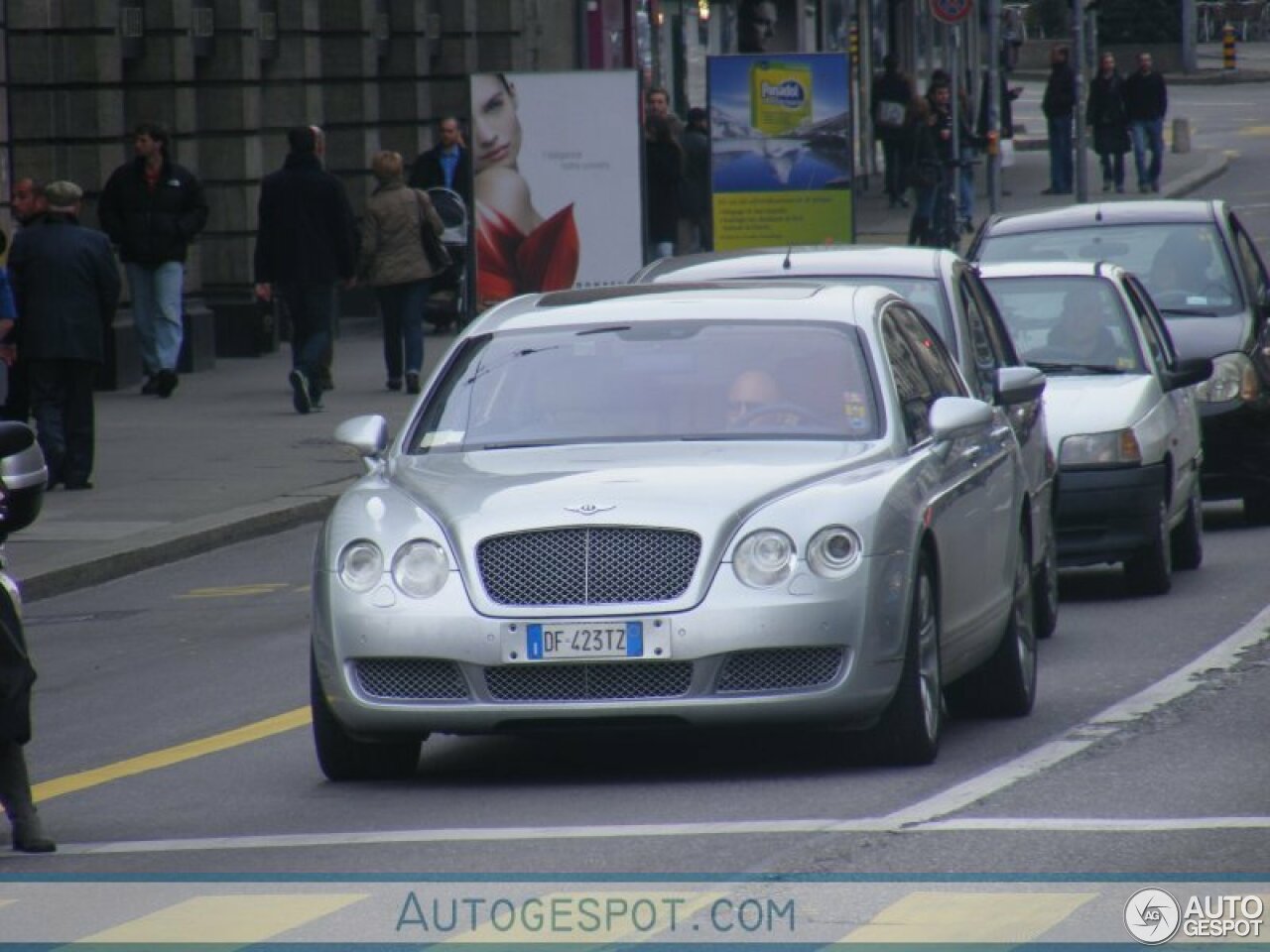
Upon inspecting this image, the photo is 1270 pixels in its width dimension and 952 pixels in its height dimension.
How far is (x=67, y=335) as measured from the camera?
18031 mm

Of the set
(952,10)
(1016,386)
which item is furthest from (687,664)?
(952,10)

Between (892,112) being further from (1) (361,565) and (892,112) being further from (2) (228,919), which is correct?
(2) (228,919)

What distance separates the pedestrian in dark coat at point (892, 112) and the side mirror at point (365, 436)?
37.4 m

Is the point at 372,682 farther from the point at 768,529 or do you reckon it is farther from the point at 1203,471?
the point at 1203,471

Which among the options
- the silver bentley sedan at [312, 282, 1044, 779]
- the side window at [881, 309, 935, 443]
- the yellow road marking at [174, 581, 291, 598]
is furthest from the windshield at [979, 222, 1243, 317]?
the silver bentley sedan at [312, 282, 1044, 779]

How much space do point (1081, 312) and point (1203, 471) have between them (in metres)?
2.07

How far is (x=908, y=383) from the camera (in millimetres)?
10078

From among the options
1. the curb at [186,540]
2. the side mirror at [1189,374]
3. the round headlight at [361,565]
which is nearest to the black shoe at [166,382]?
the curb at [186,540]

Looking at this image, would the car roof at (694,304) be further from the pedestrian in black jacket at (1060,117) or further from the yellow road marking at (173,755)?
the pedestrian in black jacket at (1060,117)

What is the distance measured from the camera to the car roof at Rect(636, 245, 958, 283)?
1255cm

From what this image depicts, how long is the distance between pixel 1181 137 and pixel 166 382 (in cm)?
3632

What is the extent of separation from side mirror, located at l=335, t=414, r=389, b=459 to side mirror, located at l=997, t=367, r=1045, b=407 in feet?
7.38

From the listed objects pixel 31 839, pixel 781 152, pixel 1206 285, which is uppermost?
pixel 781 152

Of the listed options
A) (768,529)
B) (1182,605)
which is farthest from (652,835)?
(1182,605)
